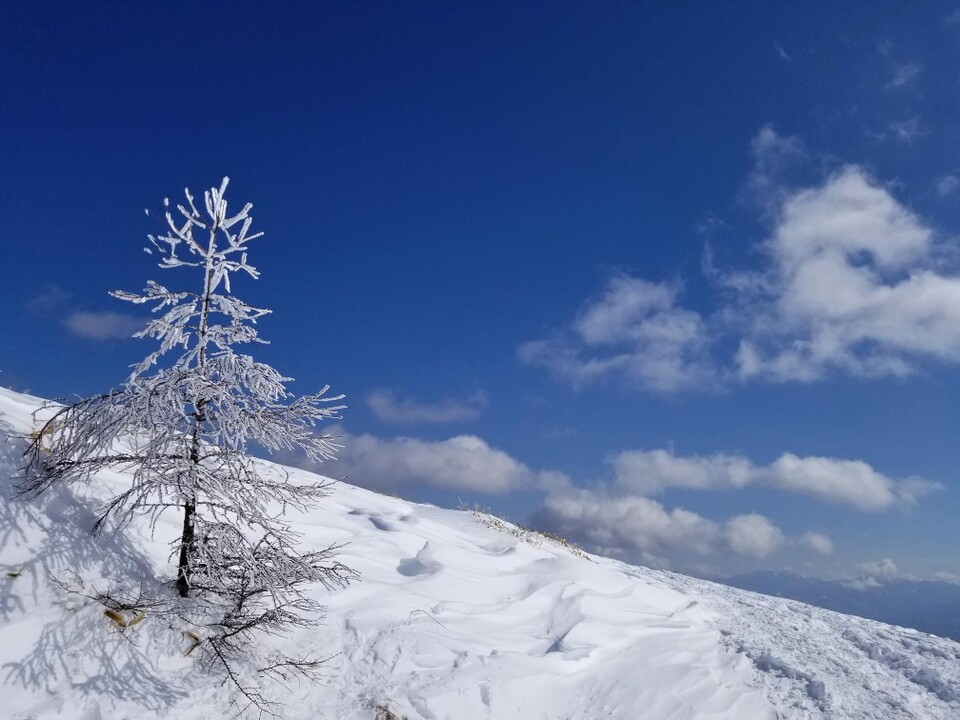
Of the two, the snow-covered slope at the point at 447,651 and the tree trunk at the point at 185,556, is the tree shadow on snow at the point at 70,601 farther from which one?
the tree trunk at the point at 185,556

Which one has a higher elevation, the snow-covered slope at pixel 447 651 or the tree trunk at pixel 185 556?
the tree trunk at pixel 185 556

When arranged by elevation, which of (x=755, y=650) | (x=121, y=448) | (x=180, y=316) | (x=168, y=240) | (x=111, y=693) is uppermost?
(x=168, y=240)

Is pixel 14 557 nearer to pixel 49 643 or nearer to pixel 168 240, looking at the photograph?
pixel 49 643

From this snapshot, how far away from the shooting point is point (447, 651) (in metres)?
7.86

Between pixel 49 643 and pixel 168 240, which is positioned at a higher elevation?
pixel 168 240

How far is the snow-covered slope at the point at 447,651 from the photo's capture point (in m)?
6.43

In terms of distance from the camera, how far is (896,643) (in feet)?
32.0

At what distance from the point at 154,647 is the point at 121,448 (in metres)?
4.89

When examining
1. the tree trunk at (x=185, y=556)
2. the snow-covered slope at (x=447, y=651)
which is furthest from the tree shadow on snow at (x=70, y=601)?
the tree trunk at (x=185, y=556)

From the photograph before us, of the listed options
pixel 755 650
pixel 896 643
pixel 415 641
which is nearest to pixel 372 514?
pixel 415 641

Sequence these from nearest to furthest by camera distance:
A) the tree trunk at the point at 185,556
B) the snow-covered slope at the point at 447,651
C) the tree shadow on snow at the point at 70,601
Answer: the tree shadow on snow at the point at 70,601, the snow-covered slope at the point at 447,651, the tree trunk at the point at 185,556

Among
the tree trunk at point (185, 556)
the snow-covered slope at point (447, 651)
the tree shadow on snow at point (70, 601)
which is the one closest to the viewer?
the tree shadow on snow at point (70, 601)

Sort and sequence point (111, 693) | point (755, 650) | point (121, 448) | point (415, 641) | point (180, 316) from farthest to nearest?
point (121, 448) → point (755, 650) → point (415, 641) → point (180, 316) → point (111, 693)

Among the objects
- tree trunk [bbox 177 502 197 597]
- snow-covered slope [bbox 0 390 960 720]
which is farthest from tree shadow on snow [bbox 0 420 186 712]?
tree trunk [bbox 177 502 197 597]
